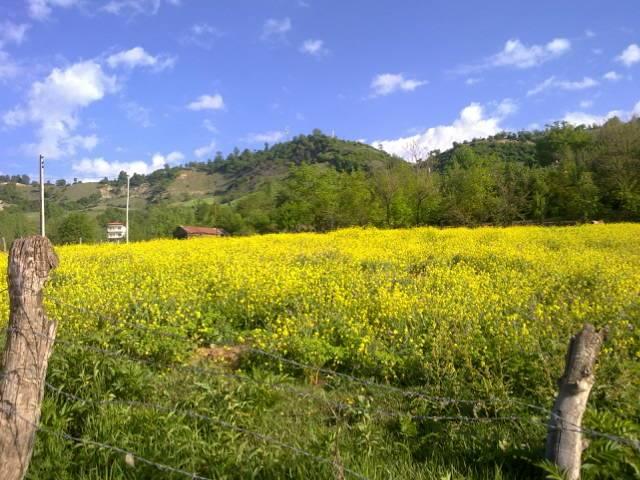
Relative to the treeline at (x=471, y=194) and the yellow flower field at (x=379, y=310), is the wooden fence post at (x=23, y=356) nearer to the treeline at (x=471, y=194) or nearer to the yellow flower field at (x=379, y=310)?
the yellow flower field at (x=379, y=310)

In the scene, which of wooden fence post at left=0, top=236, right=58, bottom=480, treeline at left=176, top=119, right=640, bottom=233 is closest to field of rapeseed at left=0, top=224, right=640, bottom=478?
wooden fence post at left=0, top=236, right=58, bottom=480

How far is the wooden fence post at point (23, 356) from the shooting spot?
291 cm

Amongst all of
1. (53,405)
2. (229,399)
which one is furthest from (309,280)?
(53,405)

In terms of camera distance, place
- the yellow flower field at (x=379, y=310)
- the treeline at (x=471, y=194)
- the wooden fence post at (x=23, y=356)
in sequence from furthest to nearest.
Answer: the treeline at (x=471, y=194), the yellow flower field at (x=379, y=310), the wooden fence post at (x=23, y=356)

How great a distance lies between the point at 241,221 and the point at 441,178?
1089 inches

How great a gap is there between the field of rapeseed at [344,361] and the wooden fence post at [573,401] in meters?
0.30

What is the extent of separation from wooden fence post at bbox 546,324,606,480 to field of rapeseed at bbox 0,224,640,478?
1.00 ft

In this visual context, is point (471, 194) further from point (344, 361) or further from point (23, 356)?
point (23, 356)

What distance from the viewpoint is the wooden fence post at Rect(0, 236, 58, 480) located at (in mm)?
2910

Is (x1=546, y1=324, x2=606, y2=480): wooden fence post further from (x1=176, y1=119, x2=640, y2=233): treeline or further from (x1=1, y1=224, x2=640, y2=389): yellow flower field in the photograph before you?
(x1=176, y1=119, x2=640, y2=233): treeline

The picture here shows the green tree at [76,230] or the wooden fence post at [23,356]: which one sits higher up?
the green tree at [76,230]

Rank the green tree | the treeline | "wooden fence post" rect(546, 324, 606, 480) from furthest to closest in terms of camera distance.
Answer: the green tree
the treeline
"wooden fence post" rect(546, 324, 606, 480)

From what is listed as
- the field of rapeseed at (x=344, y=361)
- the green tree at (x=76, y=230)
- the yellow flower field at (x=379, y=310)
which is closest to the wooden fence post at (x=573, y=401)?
the field of rapeseed at (x=344, y=361)

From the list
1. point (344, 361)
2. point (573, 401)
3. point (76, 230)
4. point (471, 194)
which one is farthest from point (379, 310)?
point (76, 230)
